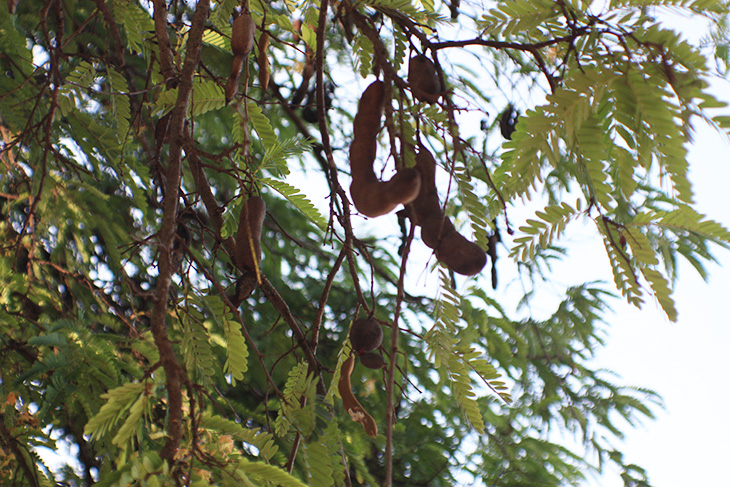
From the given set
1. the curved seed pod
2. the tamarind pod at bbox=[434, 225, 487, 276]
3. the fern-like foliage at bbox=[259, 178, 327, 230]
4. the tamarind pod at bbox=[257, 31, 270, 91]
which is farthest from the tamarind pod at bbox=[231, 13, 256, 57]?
the tamarind pod at bbox=[434, 225, 487, 276]

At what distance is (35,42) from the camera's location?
2.21 meters

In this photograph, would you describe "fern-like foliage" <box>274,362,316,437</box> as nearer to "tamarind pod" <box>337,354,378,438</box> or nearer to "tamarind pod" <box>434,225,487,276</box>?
"tamarind pod" <box>337,354,378,438</box>

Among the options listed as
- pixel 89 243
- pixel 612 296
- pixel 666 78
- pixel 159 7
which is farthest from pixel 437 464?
pixel 666 78

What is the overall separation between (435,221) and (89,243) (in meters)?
1.74

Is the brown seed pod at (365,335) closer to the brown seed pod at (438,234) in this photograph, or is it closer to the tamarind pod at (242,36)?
the brown seed pod at (438,234)

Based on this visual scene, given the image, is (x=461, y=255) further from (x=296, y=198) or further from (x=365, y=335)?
(x=296, y=198)

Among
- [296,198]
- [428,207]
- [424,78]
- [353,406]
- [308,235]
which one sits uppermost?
[308,235]

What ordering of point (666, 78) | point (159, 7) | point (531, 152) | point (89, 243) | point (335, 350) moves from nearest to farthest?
point (666, 78), point (531, 152), point (159, 7), point (89, 243), point (335, 350)

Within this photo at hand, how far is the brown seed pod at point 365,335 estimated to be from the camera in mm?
937

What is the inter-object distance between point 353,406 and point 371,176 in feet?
1.23

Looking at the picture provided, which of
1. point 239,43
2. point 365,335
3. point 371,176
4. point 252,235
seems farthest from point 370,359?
point 239,43

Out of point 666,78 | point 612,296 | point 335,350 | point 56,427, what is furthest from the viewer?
point 612,296

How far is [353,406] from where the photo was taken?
35.7 inches

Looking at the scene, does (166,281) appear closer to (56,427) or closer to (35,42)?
(56,427)
